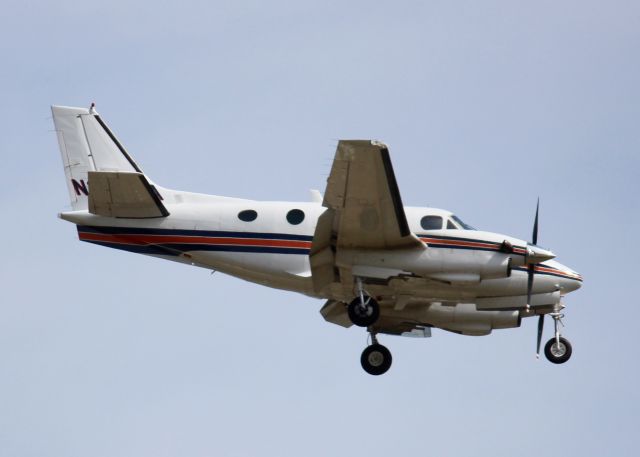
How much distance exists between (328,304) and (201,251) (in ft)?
17.2

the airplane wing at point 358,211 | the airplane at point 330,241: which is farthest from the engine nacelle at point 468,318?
the airplane wing at point 358,211

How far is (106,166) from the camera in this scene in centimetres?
3475

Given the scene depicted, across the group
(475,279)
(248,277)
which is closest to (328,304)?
(248,277)

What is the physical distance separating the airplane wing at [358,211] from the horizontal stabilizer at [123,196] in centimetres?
460

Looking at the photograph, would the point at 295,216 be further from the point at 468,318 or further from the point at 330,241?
the point at 468,318

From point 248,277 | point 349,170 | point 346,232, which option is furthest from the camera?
point 248,277

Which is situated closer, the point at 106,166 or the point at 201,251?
the point at 201,251

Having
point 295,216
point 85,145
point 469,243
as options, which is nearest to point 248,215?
point 295,216

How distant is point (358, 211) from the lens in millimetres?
30172

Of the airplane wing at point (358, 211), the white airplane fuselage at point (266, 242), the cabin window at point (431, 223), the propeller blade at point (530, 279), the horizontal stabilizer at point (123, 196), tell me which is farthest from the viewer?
the propeller blade at point (530, 279)

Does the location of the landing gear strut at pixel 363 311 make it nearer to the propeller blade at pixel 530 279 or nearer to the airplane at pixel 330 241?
the airplane at pixel 330 241

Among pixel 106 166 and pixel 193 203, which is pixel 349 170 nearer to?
→ pixel 193 203

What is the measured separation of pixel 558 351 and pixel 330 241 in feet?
24.3

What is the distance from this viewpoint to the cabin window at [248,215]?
107ft
